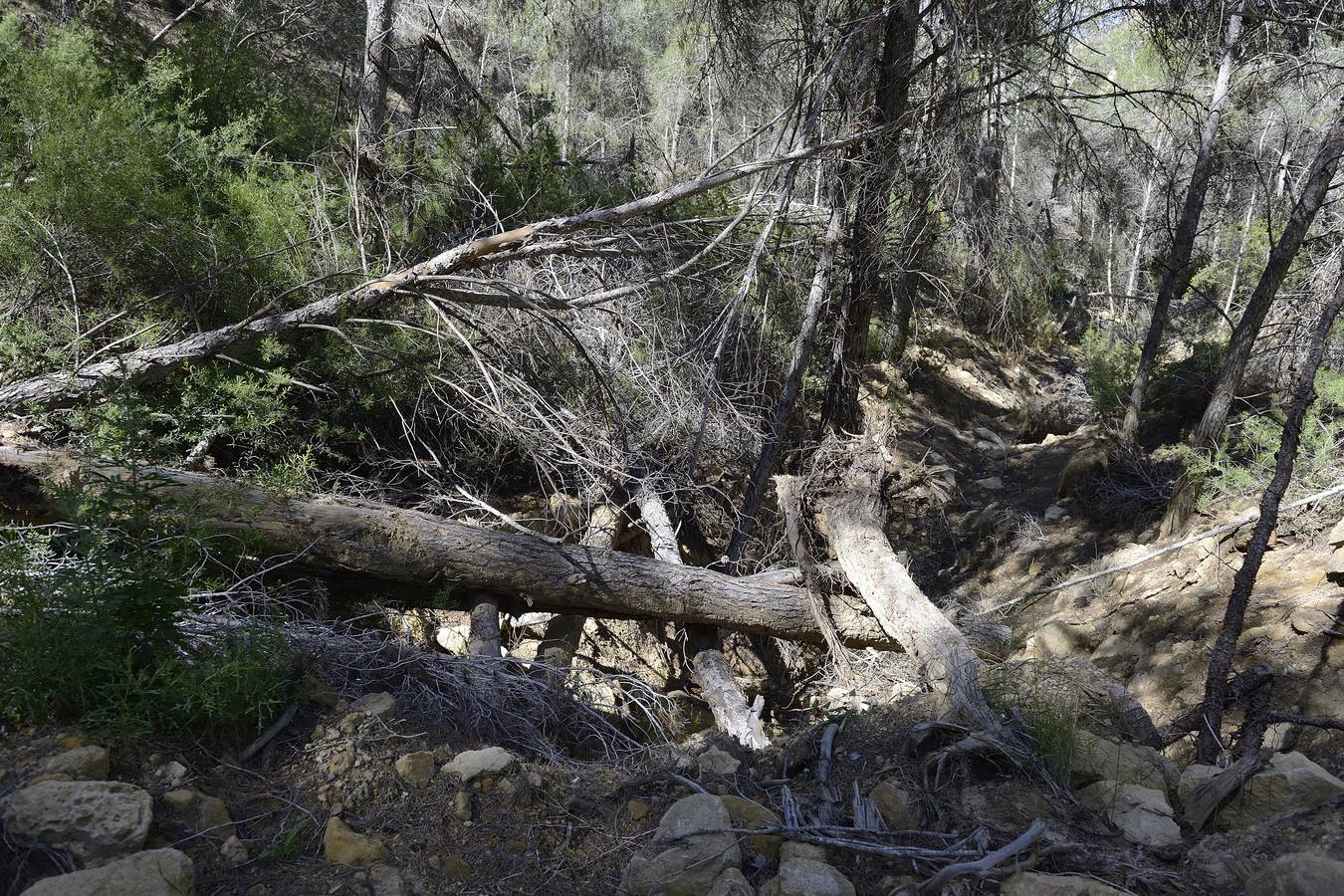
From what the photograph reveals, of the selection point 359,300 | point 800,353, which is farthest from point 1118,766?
point 359,300

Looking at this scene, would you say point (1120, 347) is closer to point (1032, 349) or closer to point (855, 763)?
point (1032, 349)

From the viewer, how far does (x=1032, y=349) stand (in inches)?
610

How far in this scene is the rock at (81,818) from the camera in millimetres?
2107

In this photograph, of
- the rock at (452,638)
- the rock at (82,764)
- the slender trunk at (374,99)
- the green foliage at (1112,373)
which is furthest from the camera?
the green foliage at (1112,373)

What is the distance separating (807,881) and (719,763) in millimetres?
932

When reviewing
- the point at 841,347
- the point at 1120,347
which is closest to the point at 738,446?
the point at 841,347

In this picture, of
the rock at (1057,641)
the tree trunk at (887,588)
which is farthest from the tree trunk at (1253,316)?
the tree trunk at (887,588)

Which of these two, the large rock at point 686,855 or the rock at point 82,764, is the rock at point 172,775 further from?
the large rock at point 686,855

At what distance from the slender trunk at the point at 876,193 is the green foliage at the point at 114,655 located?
5324 mm

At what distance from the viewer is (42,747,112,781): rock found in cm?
232

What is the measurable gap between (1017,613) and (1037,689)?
3.78m

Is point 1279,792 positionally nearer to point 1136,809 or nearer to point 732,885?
point 1136,809

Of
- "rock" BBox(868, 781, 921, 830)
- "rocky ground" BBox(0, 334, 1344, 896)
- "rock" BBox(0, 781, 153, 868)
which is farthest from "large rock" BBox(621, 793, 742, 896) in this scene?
"rock" BBox(0, 781, 153, 868)

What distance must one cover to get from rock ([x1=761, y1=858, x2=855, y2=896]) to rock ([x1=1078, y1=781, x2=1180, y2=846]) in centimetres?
108
